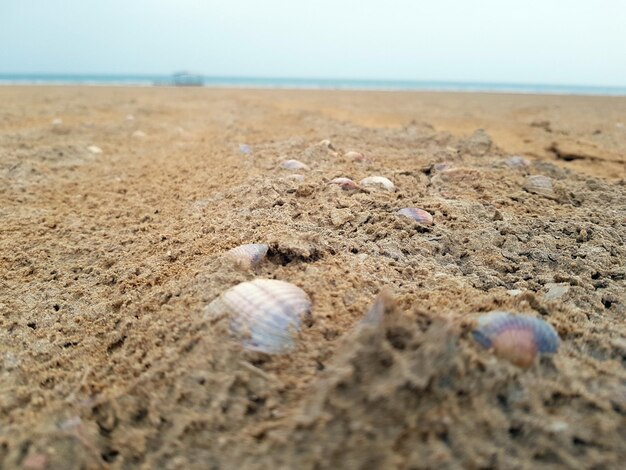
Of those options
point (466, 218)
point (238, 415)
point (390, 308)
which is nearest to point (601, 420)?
point (390, 308)

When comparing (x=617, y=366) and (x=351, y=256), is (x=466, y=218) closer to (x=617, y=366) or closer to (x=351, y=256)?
(x=351, y=256)

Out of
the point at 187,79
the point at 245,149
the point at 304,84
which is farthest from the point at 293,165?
the point at 304,84

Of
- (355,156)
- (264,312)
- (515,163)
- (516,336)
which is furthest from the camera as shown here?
(515,163)

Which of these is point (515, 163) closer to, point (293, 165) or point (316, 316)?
point (293, 165)

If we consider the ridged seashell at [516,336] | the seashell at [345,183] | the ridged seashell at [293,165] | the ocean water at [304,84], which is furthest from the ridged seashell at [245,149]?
the ocean water at [304,84]

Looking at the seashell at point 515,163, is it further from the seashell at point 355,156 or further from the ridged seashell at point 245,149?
the ridged seashell at point 245,149

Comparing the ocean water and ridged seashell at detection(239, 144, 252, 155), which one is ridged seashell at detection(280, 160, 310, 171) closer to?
ridged seashell at detection(239, 144, 252, 155)

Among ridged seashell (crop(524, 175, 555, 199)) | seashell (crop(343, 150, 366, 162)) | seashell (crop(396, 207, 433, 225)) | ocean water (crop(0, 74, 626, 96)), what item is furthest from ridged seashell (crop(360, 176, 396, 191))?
ocean water (crop(0, 74, 626, 96))
